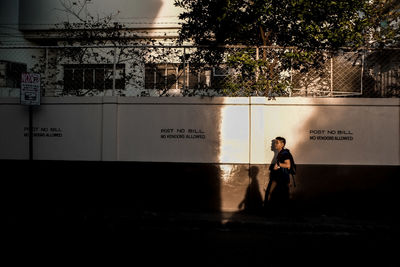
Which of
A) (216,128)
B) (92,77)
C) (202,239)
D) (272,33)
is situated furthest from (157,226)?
(272,33)

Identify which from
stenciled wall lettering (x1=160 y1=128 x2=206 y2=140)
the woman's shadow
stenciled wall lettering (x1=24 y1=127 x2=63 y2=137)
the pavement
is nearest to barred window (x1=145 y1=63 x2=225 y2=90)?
stenciled wall lettering (x1=160 y1=128 x2=206 y2=140)

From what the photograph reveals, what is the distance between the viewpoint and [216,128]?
973cm

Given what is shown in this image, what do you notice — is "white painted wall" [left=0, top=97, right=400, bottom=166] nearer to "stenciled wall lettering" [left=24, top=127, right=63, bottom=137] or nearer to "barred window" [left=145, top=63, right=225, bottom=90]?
"stenciled wall lettering" [left=24, top=127, right=63, bottom=137]

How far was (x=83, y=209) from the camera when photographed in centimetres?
980

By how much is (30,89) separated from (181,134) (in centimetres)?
356

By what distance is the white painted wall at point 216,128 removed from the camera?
9.53 metres

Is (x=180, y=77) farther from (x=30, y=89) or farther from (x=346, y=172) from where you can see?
(x=346, y=172)

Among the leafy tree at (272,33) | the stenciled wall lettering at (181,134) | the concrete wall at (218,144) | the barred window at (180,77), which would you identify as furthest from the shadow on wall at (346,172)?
the barred window at (180,77)

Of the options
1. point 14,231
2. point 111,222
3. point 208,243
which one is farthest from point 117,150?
point 208,243

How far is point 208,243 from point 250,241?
777 mm

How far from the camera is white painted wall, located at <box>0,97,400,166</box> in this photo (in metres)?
9.53

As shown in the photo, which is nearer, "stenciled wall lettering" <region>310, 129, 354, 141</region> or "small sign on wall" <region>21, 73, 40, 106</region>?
"small sign on wall" <region>21, 73, 40, 106</region>

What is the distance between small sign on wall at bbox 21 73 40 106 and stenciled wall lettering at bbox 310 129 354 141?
21.0 ft

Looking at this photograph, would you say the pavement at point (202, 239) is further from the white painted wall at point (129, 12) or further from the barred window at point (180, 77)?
the white painted wall at point (129, 12)
